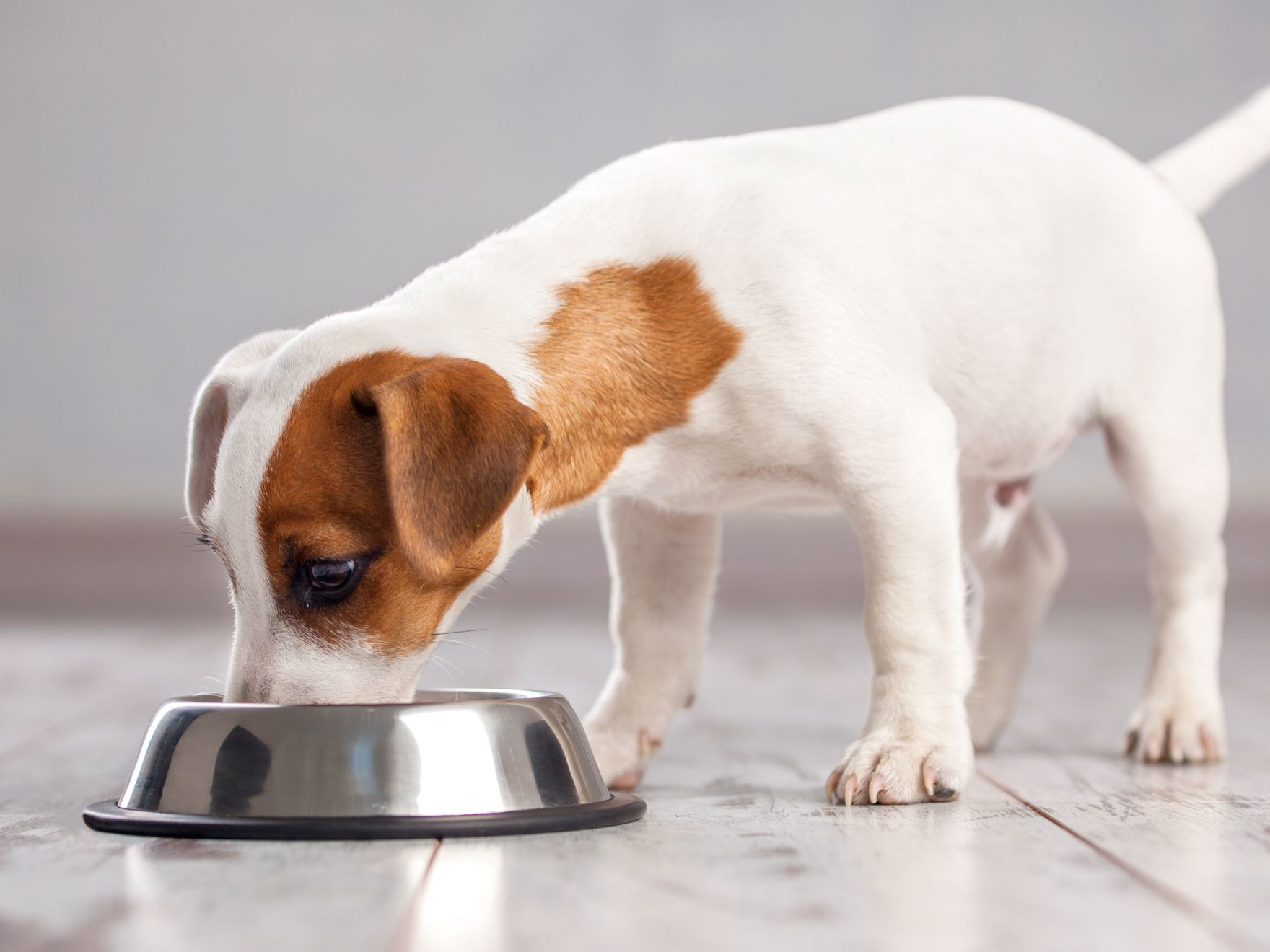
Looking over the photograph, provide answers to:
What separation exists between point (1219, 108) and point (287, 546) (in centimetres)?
639

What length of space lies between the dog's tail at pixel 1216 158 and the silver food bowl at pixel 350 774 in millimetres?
1938

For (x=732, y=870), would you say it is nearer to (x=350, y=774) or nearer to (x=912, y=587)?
(x=350, y=774)

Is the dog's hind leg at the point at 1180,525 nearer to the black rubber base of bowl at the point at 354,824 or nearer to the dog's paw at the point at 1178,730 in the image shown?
the dog's paw at the point at 1178,730

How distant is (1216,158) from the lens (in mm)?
3119

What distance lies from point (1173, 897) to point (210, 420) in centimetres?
138

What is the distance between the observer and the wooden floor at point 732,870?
130cm

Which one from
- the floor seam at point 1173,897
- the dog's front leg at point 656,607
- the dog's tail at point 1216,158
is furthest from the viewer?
the dog's tail at point 1216,158

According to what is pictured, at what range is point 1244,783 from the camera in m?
2.28

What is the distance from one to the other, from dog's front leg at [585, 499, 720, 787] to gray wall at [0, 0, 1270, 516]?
4500 mm

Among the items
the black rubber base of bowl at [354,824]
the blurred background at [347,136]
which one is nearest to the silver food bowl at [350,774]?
the black rubber base of bowl at [354,824]

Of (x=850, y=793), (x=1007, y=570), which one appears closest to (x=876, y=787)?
(x=850, y=793)

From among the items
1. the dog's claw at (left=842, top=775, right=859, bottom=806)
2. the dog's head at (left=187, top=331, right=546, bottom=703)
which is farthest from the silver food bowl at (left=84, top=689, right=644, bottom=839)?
the dog's claw at (left=842, top=775, right=859, bottom=806)

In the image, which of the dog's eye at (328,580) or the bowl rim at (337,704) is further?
the dog's eye at (328,580)

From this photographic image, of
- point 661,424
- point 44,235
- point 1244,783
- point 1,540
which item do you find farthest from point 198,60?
point 1244,783
